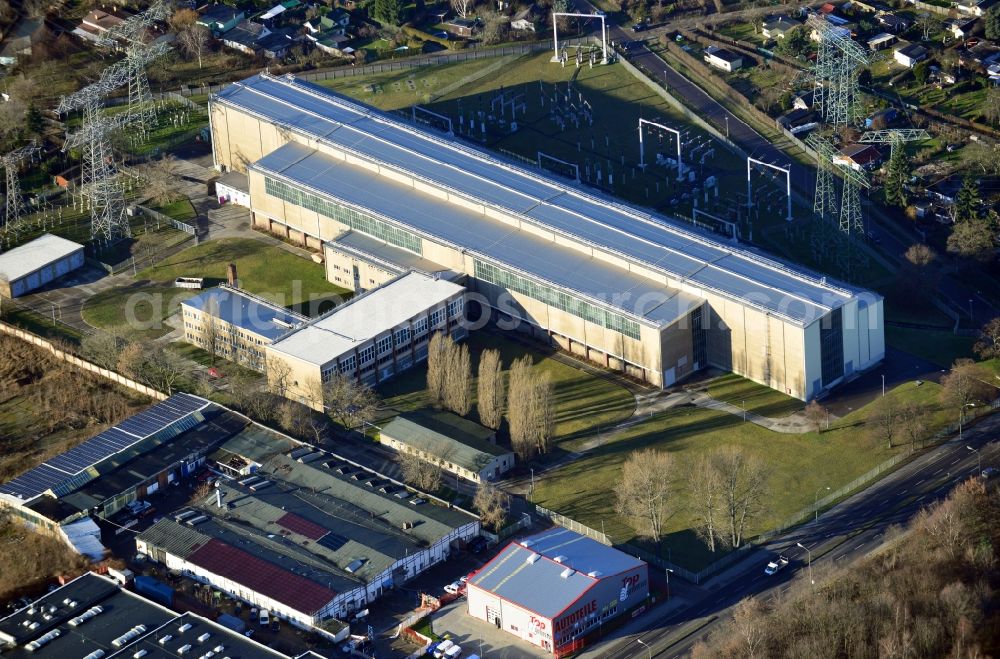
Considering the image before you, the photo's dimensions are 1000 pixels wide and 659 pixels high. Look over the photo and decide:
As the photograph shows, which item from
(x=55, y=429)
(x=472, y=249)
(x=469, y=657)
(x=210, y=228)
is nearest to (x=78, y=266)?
(x=210, y=228)

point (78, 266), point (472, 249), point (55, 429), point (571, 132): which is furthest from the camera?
point (571, 132)

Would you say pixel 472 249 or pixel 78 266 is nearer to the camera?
pixel 472 249

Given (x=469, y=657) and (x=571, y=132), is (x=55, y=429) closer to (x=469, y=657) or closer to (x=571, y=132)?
(x=469, y=657)

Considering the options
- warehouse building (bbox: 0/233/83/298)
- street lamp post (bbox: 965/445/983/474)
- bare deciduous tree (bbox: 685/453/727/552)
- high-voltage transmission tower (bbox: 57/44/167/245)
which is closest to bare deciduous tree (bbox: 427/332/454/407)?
bare deciduous tree (bbox: 685/453/727/552)

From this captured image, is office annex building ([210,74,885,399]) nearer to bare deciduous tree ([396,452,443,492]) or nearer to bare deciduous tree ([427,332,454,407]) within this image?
bare deciduous tree ([427,332,454,407])

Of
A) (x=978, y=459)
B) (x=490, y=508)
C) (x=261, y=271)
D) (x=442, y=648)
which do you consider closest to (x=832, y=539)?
(x=978, y=459)

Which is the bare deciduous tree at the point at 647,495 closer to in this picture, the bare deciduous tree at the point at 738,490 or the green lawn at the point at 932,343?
the bare deciduous tree at the point at 738,490

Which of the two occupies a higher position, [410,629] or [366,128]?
[366,128]
